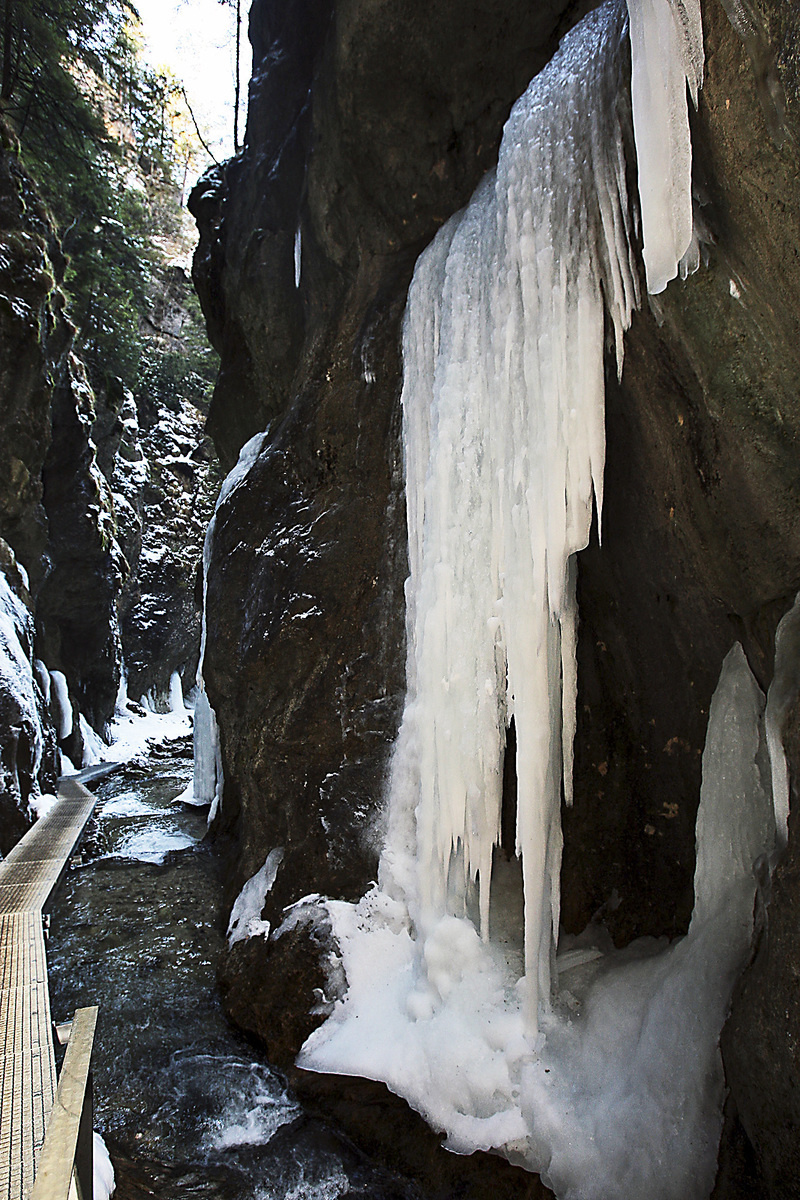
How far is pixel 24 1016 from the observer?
3.36 m

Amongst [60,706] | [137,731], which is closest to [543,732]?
[60,706]

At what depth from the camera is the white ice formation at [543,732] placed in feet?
9.53

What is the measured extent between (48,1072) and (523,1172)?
2106 millimetres

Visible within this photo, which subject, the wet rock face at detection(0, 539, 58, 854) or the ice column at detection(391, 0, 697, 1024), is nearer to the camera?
the ice column at detection(391, 0, 697, 1024)

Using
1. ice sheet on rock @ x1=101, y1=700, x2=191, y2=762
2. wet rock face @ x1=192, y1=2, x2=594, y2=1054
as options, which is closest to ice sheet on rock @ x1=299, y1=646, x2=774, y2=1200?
wet rock face @ x1=192, y1=2, x2=594, y2=1054

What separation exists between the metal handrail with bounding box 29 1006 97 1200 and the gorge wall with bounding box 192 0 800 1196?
1868 mm

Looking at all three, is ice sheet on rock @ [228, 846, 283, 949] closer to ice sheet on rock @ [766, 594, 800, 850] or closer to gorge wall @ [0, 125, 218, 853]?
ice sheet on rock @ [766, 594, 800, 850]

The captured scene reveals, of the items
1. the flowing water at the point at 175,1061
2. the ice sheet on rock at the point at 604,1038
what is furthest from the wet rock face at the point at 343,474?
the ice sheet on rock at the point at 604,1038

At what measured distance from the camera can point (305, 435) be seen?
6.00m

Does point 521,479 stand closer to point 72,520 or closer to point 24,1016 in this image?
point 24,1016

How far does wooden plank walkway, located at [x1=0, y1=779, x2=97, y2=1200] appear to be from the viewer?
2371mm

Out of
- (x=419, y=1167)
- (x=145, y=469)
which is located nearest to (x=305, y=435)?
(x=419, y=1167)

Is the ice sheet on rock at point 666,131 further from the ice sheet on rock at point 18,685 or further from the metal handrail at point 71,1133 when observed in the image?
the ice sheet on rock at point 18,685

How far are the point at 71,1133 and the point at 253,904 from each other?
11.2ft
